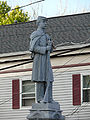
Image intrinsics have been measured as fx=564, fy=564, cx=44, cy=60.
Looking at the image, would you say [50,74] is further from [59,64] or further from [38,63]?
[59,64]

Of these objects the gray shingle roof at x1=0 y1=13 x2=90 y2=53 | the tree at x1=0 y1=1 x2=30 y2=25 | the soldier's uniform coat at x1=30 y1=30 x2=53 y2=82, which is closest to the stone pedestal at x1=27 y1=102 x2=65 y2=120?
the soldier's uniform coat at x1=30 y1=30 x2=53 y2=82

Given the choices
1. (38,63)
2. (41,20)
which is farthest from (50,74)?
(41,20)

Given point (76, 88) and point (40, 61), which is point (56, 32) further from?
point (40, 61)

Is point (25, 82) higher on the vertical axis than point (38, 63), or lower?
lower

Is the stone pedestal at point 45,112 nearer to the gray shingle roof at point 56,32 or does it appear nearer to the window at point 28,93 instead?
the gray shingle roof at point 56,32

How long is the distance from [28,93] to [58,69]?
6.60ft

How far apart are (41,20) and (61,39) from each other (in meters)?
11.8

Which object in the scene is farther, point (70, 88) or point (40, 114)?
point (70, 88)

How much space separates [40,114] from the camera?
14.9 meters

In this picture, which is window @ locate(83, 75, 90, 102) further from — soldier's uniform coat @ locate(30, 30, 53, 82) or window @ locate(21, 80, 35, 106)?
soldier's uniform coat @ locate(30, 30, 53, 82)

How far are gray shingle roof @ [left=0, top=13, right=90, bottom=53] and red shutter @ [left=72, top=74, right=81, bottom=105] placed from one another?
173 cm

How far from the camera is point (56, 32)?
28.5 metres

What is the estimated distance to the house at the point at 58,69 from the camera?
25.9 metres

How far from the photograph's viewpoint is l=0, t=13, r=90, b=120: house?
2588 cm
